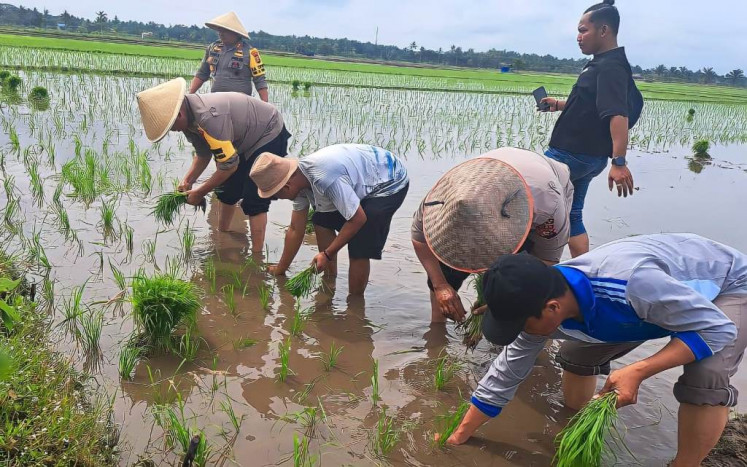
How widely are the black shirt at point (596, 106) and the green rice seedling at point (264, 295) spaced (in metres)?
2.01

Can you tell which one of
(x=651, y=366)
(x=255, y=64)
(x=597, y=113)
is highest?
(x=255, y=64)

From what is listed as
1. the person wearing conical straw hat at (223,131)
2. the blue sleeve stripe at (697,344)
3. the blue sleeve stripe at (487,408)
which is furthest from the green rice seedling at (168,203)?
the blue sleeve stripe at (697,344)

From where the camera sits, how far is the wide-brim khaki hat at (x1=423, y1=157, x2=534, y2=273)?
2393 millimetres

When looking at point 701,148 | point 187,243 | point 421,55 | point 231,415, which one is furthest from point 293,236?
point 421,55

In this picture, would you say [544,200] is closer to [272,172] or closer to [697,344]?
[697,344]

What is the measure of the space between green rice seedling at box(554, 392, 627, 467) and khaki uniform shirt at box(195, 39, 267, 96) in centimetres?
442

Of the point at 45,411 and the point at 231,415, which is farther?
the point at 231,415

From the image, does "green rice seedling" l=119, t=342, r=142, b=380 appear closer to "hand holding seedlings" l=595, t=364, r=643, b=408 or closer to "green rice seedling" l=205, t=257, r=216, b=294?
"green rice seedling" l=205, t=257, r=216, b=294

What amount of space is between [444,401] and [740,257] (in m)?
1.35

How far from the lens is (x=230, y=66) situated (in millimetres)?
5406

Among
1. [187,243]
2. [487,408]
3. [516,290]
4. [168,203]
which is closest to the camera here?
[516,290]

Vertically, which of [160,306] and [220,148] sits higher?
[220,148]

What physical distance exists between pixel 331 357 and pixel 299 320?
41cm

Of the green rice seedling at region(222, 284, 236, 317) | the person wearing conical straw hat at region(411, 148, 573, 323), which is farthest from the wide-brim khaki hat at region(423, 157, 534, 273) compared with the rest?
the green rice seedling at region(222, 284, 236, 317)
